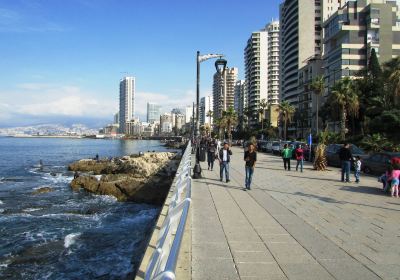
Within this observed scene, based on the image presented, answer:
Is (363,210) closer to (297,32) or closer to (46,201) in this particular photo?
(46,201)

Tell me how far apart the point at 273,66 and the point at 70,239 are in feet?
499

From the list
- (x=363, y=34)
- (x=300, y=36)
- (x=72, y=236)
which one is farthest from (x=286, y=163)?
(x=300, y=36)

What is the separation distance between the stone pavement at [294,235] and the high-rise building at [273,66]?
492ft

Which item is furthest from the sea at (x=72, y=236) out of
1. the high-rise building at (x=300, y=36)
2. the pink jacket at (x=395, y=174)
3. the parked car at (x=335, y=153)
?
the high-rise building at (x=300, y=36)

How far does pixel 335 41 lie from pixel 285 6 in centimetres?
4646

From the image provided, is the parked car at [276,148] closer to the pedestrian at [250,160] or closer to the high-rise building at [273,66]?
the pedestrian at [250,160]

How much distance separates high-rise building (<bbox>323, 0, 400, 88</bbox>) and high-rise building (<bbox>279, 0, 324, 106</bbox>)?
32.7 meters

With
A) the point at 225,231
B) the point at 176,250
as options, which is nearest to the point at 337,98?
the point at 225,231

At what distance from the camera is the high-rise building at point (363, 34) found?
82438 millimetres

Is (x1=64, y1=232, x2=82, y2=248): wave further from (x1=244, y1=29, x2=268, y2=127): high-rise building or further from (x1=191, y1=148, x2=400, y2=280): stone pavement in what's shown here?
(x1=244, y1=29, x2=268, y2=127): high-rise building

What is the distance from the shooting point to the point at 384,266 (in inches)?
230

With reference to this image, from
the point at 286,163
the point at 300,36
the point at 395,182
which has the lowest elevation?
the point at 286,163

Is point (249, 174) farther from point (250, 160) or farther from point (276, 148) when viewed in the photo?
point (276, 148)

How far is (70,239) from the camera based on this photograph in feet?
55.1
